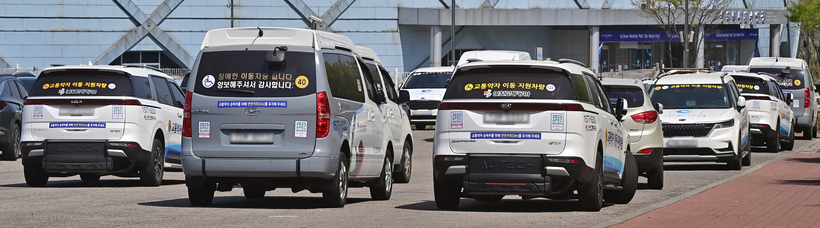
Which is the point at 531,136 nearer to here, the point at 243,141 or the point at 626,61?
the point at 243,141

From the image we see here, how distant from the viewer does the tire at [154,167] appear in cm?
1555

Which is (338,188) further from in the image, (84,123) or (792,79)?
(792,79)

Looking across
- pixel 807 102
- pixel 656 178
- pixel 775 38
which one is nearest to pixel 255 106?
pixel 656 178

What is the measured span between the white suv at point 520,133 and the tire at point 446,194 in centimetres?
5

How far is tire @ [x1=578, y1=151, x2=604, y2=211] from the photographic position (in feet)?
38.8

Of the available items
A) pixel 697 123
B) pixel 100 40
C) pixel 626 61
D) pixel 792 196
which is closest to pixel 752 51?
pixel 626 61

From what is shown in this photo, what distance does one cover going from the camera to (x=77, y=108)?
1510 centimetres

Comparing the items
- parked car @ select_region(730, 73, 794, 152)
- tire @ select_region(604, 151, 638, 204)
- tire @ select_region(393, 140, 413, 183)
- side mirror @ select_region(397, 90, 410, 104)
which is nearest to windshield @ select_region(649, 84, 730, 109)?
parked car @ select_region(730, 73, 794, 152)

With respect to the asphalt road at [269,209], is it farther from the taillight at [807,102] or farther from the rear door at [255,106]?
the taillight at [807,102]

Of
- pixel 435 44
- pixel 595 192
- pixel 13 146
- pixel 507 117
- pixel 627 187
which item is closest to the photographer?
pixel 507 117

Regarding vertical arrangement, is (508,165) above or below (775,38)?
below

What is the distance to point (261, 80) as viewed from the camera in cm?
1205

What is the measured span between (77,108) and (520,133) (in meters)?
6.42

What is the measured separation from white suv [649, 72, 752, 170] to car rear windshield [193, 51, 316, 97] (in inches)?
378
